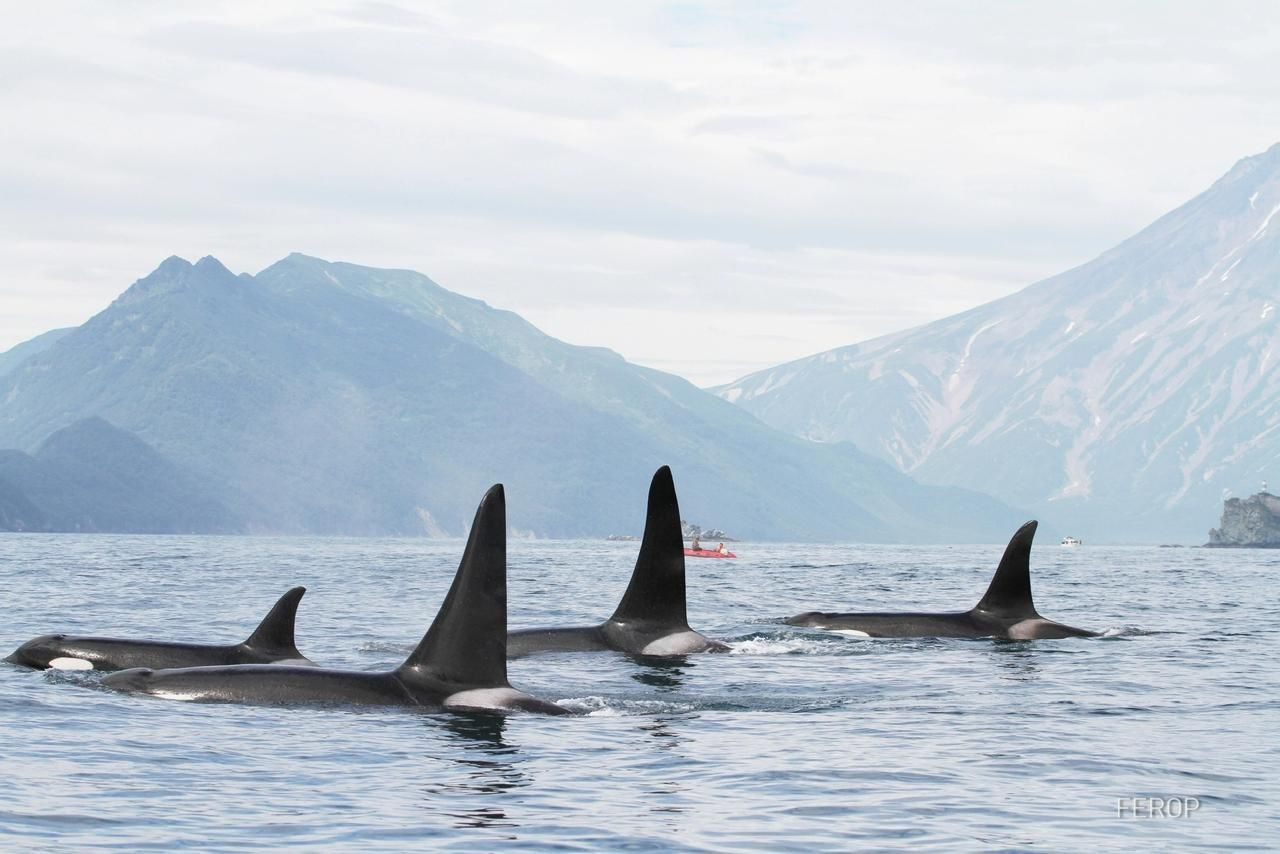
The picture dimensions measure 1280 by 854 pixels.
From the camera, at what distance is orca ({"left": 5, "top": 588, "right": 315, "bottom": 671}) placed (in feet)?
83.7

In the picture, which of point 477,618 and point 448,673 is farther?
point 448,673

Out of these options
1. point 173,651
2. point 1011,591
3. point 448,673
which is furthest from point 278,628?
point 1011,591

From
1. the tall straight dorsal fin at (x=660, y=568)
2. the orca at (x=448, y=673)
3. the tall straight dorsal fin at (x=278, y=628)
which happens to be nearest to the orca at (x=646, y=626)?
the tall straight dorsal fin at (x=660, y=568)

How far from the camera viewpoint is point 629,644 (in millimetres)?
30453

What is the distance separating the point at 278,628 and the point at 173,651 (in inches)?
65.5

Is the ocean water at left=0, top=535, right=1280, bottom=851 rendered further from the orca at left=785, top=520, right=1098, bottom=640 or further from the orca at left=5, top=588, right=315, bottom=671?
the orca at left=785, top=520, right=1098, bottom=640

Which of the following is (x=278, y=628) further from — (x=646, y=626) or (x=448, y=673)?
(x=646, y=626)

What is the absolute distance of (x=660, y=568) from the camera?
98.1 feet

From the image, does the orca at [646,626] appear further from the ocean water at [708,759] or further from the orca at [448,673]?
the orca at [448,673]

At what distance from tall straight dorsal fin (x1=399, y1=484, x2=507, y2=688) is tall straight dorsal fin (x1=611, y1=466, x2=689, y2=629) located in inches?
293

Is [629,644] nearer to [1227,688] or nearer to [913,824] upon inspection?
[1227,688]

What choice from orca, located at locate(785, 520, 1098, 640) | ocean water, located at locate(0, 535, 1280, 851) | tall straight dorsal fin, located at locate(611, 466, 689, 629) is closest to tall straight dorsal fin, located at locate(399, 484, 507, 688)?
ocean water, located at locate(0, 535, 1280, 851)

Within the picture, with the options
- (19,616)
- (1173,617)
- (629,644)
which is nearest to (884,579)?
(1173,617)

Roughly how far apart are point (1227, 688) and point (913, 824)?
13.7 m
